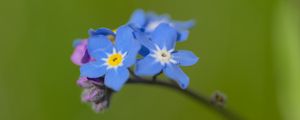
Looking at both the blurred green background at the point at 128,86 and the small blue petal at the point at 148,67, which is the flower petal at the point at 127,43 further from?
the blurred green background at the point at 128,86

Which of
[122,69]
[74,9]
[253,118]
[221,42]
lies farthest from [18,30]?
[122,69]

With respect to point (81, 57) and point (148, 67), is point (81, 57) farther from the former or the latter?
point (148, 67)

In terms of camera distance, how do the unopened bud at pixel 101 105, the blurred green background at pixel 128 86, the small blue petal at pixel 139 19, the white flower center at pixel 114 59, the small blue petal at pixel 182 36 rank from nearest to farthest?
1. the white flower center at pixel 114 59
2. the unopened bud at pixel 101 105
3. the small blue petal at pixel 182 36
4. the small blue petal at pixel 139 19
5. the blurred green background at pixel 128 86

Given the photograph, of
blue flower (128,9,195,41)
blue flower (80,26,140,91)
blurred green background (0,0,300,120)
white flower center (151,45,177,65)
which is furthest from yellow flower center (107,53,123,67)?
blurred green background (0,0,300,120)

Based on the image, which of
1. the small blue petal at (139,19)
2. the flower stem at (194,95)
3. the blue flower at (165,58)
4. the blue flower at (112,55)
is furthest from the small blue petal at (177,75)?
the small blue petal at (139,19)

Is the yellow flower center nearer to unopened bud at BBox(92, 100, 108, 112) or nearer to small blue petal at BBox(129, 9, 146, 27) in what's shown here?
unopened bud at BBox(92, 100, 108, 112)

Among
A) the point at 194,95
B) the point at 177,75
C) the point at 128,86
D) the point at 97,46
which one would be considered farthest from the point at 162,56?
the point at 128,86
